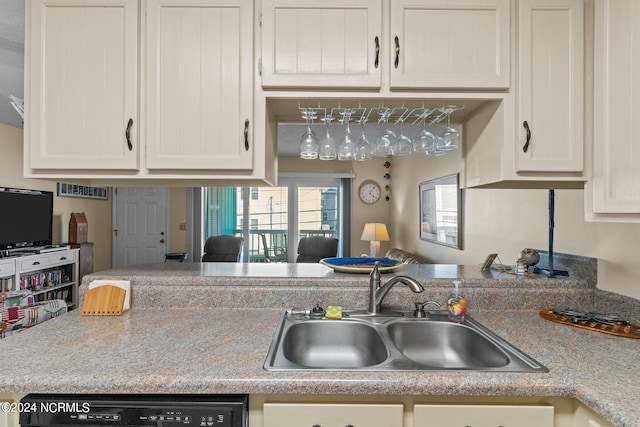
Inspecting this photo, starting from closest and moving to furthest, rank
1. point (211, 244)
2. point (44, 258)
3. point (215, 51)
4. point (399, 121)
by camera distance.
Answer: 1. point (215, 51)
2. point (399, 121)
3. point (44, 258)
4. point (211, 244)

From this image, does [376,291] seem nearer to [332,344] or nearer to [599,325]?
[332,344]

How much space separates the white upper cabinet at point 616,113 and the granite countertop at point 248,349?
0.46m

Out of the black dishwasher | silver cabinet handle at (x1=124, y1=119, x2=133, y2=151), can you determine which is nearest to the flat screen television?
silver cabinet handle at (x1=124, y1=119, x2=133, y2=151)

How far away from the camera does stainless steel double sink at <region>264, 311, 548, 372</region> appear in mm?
1307

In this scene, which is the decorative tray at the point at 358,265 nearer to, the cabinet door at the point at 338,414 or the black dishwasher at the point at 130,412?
the cabinet door at the point at 338,414

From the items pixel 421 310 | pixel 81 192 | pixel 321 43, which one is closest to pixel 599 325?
pixel 421 310

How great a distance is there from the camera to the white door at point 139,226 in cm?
630

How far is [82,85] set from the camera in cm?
129

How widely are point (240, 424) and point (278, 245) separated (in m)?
5.63

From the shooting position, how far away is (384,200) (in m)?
6.30

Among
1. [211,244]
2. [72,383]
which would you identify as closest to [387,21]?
[72,383]

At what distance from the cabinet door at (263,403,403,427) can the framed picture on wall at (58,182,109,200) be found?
5.56 m

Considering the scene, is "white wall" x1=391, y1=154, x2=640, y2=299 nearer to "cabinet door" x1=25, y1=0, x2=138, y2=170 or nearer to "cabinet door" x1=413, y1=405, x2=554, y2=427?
"cabinet door" x1=413, y1=405, x2=554, y2=427

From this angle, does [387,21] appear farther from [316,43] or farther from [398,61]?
[316,43]
